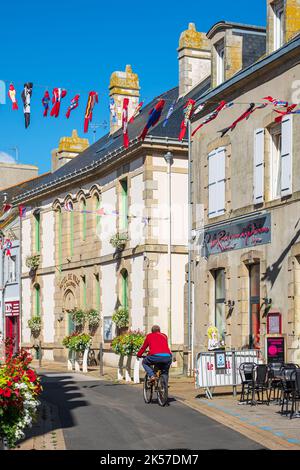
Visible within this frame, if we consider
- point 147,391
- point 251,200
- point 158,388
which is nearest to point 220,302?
point 251,200

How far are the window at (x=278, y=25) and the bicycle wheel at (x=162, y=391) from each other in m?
8.70

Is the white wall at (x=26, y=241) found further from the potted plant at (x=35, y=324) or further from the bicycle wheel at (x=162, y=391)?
the bicycle wheel at (x=162, y=391)

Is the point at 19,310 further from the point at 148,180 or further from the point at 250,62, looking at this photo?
the point at 250,62

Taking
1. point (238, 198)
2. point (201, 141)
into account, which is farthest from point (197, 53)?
point (238, 198)

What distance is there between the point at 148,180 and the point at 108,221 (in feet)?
12.1

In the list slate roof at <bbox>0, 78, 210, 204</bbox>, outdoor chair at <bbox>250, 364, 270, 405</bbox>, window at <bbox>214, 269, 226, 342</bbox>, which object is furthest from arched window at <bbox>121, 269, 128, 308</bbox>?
outdoor chair at <bbox>250, 364, 270, 405</bbox>

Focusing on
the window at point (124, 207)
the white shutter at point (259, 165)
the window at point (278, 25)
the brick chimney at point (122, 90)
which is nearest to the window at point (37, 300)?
the brick chimney at point (122, 90)

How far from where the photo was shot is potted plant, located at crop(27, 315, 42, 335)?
39.6 m

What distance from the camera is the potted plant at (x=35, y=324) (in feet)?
130

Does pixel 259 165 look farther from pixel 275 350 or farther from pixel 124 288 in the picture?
pixel 124 288

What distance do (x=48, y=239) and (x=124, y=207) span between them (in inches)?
322

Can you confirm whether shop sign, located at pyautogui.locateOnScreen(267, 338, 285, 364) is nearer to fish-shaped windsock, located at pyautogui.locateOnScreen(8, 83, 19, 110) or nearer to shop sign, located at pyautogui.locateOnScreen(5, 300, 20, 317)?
fish-shaped windsock, located at pyautogui.locateOnScreen(8, 83, 19, 110)

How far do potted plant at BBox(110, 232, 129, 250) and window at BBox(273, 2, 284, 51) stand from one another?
11.3 meters

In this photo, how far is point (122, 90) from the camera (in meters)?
38.1
